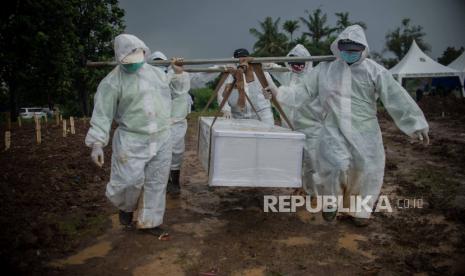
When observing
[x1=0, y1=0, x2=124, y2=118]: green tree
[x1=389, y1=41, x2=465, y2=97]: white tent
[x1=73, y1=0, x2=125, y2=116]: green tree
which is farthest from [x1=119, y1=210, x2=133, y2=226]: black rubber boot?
[x1=389, y1=41, x2=465, y2=97]: white tent

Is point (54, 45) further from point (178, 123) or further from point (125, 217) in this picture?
point (125, 217)

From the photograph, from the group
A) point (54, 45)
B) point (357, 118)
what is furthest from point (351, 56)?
point (54, 45)

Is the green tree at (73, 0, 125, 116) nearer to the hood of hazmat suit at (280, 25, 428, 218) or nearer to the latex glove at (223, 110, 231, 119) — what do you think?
the latex glove at (223, 110, 231, 119)

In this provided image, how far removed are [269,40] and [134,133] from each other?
3208cm

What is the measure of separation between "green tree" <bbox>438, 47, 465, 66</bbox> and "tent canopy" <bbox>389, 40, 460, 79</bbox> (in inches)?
543

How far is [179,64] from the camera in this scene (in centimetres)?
447

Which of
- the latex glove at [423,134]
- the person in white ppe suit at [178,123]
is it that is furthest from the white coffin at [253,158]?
the person in white ppe suit at [178,123]

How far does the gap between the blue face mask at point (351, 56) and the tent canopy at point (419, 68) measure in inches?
781

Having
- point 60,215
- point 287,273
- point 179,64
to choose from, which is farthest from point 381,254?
point 60,215

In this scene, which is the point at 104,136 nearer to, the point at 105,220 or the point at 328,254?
the point at 105,220

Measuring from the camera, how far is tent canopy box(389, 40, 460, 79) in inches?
885

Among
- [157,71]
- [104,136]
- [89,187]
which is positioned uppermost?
[157,71]

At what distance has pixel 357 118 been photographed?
14.1 feet

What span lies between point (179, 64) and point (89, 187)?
2.93 meters
